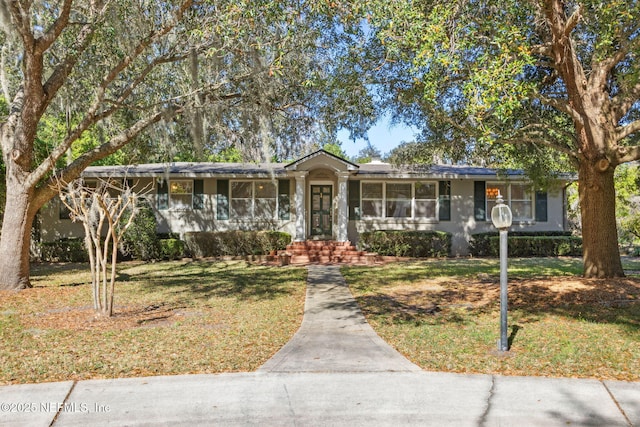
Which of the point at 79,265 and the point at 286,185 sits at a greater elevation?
the point at 286,185

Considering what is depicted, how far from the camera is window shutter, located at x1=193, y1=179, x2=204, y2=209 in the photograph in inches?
702

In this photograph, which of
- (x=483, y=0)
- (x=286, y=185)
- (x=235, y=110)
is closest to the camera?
(x=483, y=0)

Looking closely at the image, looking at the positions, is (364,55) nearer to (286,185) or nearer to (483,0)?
(483,0)

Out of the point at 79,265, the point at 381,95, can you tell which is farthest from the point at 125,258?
the point at 381,95

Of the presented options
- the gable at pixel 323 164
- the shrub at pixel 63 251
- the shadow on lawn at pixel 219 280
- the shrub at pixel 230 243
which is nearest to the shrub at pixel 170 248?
the shrub at pixel 230 243

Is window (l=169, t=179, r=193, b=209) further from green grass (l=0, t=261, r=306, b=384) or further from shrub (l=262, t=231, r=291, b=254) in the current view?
green grass (l=0, t=261, r=306, b=384)

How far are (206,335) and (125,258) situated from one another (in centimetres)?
1171

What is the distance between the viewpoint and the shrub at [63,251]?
53.6 ft

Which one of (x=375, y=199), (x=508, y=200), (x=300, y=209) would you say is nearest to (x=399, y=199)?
(x=375, y=199)

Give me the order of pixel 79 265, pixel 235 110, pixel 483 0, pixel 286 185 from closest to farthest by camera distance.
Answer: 1. pixel 483 0
2. pixel 235 110
3. pixel 79 265
4. pixel 286 185

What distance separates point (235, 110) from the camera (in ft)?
35.3

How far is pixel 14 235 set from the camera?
9.86 metres

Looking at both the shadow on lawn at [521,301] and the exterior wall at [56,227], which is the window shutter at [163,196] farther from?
the shadow on lawn at [521,301]

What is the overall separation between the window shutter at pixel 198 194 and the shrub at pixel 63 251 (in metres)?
4.07
